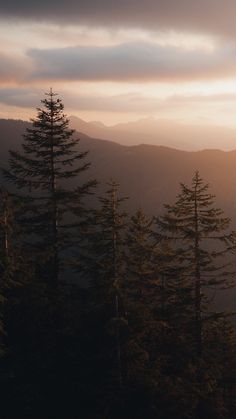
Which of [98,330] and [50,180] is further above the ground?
[50,180]

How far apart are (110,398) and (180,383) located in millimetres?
3509

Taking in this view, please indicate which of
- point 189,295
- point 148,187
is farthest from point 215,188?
point 189,295

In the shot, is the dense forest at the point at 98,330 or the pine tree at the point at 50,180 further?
the pine tree at the point at 50,180

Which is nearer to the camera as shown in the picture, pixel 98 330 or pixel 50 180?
pixel 98 330

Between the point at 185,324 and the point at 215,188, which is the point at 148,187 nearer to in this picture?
the point at 215,188

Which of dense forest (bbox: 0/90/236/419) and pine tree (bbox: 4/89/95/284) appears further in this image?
pine tree (bbox: 4/89/95/284)

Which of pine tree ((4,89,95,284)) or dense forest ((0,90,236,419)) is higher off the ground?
pine tree ((4,89,95,284))

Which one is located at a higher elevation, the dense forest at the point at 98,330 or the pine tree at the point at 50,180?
the pine tree at the point at 50,180

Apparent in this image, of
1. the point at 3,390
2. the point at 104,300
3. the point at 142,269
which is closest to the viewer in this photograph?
the point at 3,390

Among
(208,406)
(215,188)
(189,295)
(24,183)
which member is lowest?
(208,406)

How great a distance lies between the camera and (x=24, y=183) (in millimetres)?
24703

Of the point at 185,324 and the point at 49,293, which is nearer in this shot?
the point at 49,293

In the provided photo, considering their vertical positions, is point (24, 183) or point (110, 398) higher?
point (24, 183)

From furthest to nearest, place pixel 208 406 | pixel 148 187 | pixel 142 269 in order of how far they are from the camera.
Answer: pixel 148 187 → pixel 142 269 → pixel 208 406
